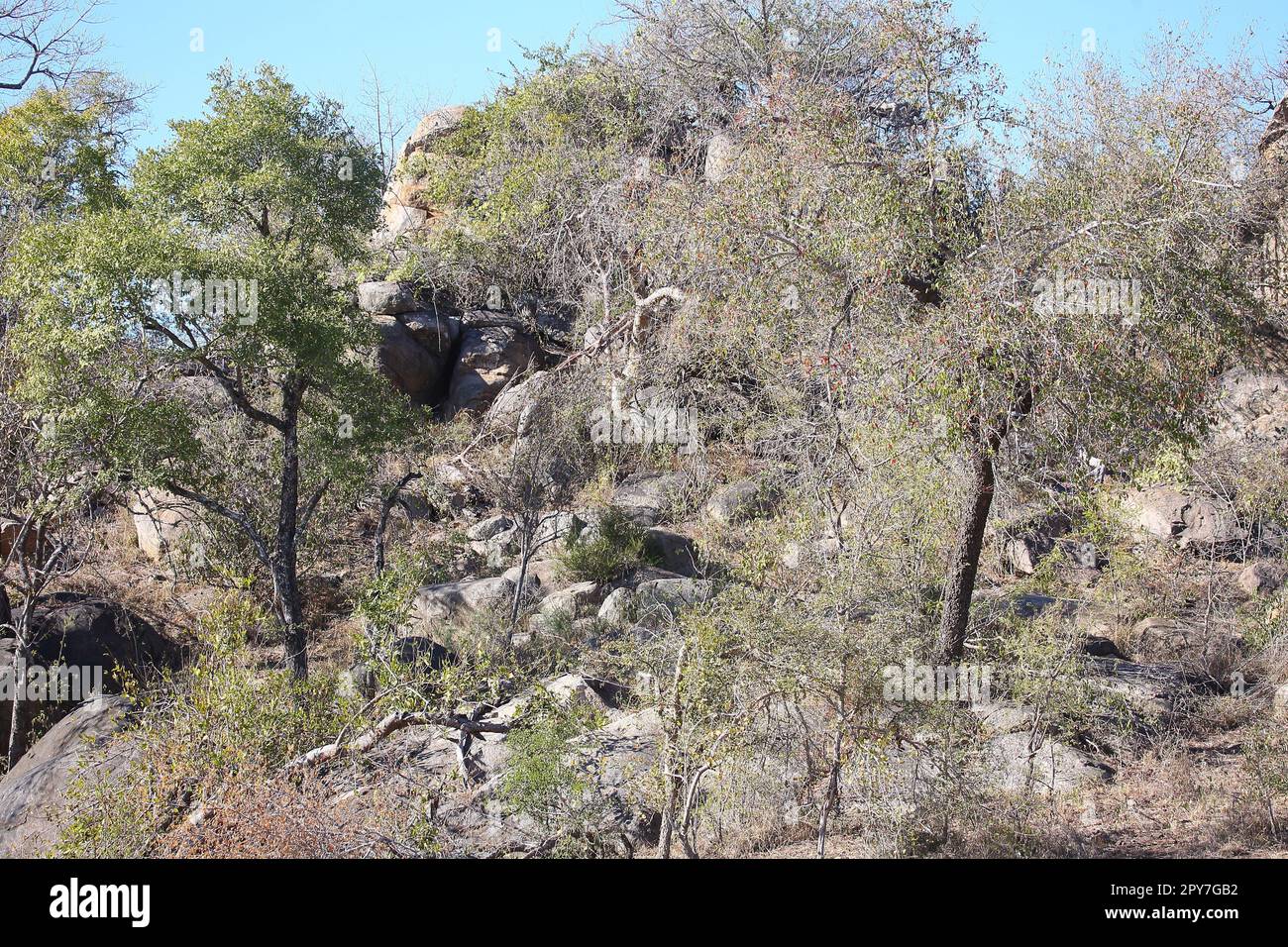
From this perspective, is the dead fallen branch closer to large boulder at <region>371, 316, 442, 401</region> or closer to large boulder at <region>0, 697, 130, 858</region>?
large boulder at <region>0, 697, 130, 858</region>

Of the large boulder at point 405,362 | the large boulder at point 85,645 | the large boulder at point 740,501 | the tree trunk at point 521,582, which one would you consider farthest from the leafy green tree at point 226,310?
the large boulder at point 405,362

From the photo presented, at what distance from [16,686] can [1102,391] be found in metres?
10.8

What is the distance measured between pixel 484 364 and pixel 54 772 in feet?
44.0

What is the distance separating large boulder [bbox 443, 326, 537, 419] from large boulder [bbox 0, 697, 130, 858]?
11699mm

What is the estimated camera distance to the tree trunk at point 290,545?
39.6ft

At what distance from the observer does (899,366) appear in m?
8.60

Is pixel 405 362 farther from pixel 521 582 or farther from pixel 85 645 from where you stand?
pixel 85 645

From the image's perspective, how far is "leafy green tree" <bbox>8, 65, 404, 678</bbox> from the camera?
412 inches

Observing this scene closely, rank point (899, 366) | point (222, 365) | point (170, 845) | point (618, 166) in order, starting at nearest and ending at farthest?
point (170, 845)
point (899, 366)
point (222, 365)
point (618, 166)

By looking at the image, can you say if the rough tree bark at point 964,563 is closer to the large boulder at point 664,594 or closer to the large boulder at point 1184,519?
the large boulder at point 664,594

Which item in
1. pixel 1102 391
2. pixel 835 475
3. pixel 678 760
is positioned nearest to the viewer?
pixel 678 760

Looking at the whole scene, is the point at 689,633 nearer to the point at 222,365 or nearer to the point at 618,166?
the point at 222,365

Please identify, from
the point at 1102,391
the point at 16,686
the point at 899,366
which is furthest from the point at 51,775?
the point at 1102,391

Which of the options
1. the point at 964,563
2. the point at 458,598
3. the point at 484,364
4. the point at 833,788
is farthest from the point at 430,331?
the point at 833,788
